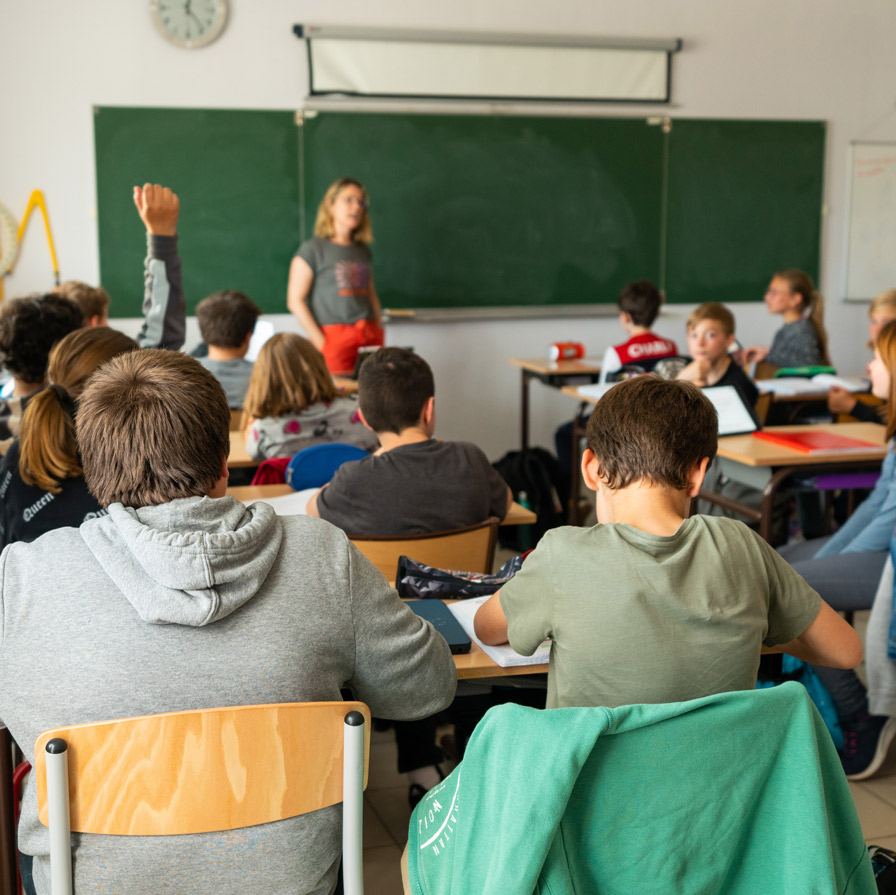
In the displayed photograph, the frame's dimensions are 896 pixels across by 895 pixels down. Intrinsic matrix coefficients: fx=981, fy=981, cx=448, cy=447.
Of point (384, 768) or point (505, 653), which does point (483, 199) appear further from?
point (505, 653)

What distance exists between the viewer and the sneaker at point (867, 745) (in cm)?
252

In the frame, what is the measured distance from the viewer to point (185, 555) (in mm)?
1092

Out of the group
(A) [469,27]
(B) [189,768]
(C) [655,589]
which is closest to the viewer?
(B) [189,768]

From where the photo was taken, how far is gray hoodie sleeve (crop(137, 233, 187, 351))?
8.53 ft

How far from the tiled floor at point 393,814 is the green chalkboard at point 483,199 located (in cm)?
339

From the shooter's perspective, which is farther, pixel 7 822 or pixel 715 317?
pixel 715 317

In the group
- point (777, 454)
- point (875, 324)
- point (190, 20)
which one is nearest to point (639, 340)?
point (875, 324)

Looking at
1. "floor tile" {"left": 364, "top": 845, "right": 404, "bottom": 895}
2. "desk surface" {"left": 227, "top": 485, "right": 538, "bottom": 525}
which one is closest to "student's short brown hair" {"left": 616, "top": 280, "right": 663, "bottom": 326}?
"desk surface" {"left": 227, "top": 485, "right": 538, "bottom": 525}

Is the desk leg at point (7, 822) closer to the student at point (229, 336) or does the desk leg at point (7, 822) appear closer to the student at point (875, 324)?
the student at point (229, 336)

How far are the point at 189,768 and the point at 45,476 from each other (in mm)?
990

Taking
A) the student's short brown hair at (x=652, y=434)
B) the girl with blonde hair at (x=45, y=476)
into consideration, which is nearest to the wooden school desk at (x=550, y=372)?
the girl with blonde hair at (x=45, y=476)

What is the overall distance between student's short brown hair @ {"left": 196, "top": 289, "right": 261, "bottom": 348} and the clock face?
221cm

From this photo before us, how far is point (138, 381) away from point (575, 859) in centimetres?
77

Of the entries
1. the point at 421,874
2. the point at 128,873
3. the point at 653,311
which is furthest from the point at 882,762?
the point at 653,311
